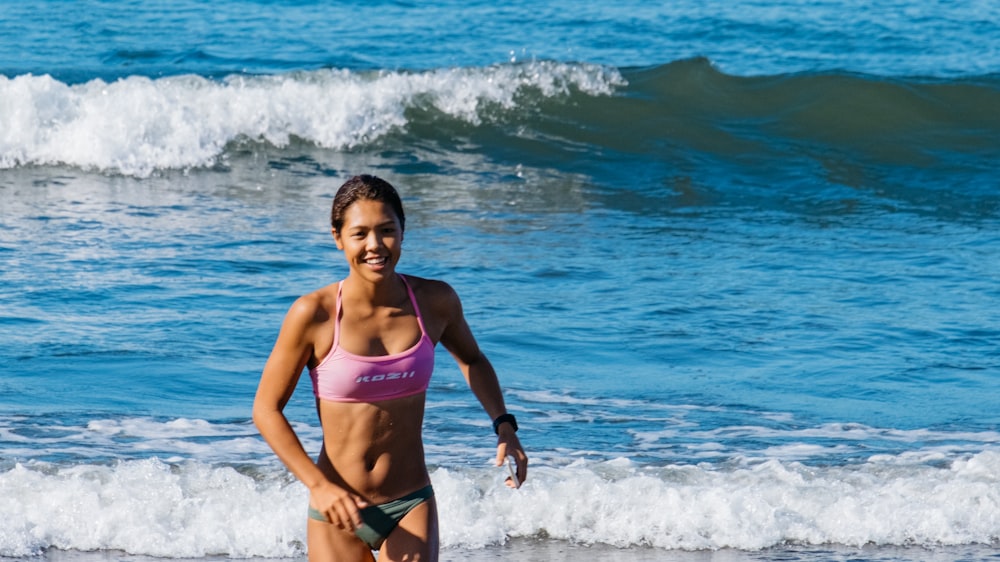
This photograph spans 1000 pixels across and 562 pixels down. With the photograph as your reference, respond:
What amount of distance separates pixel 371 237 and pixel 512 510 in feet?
8.49

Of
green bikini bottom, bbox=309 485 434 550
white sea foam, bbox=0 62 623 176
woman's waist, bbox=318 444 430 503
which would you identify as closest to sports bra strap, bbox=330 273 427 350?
woman's waist, bbox=318 444 430 503

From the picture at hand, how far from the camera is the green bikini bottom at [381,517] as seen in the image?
3840mm

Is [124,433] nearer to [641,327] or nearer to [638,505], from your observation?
[638,505]

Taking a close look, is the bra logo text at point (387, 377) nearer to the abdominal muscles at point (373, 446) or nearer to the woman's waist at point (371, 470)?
the abdominal muscles at point (373, 446)

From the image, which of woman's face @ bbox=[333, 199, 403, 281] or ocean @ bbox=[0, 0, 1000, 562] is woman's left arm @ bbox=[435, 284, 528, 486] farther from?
ocean @ bbox=[0, 0, 1000, 562]

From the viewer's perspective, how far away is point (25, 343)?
333 inches

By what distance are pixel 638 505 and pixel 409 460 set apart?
7.84 ft

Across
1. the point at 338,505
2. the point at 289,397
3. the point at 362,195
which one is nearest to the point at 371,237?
the point at 362,195

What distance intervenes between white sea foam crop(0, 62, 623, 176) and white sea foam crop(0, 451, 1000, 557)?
339 inches

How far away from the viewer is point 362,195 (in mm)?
3729

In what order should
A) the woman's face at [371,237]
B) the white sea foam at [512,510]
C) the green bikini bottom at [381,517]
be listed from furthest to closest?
1. the white sea foam at [512,510]
2. the green bikini bottom at [381,517]
3. the woman's face at [371,237]

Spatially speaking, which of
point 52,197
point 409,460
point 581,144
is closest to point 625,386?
point 409,460

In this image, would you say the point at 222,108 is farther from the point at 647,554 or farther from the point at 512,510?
the point at 647,554

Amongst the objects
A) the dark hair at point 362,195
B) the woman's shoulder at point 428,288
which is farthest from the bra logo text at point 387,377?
the dark hair at point 362,195
